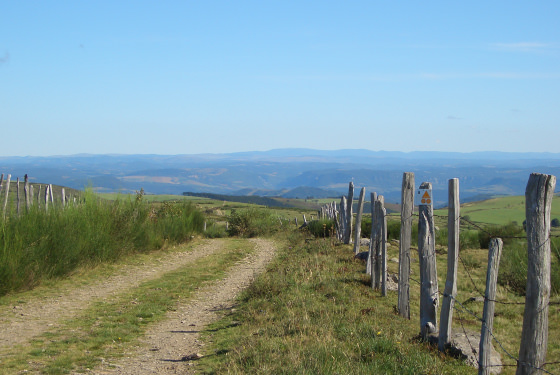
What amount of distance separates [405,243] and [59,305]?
623cm

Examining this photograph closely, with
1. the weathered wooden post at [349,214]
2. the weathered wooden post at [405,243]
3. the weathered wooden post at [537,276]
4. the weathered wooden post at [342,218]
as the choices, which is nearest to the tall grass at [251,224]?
the weathered wooden post at [342,218]

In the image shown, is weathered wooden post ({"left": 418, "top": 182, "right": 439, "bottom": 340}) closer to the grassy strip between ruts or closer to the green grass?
the grassy strip between ruts

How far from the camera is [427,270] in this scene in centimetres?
680

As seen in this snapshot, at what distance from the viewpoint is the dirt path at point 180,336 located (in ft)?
19.8

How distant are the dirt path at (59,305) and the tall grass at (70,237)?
0.71 meters

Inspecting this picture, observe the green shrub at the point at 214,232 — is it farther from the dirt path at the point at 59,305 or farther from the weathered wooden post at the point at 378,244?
the weathered wooden post at the point at 378,244

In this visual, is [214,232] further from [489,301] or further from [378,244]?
[489,301]

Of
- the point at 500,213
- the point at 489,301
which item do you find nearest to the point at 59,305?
the point at 489,301

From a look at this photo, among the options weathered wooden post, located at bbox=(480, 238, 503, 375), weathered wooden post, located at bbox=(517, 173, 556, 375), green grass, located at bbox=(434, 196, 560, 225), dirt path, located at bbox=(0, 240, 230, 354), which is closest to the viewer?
weathered wooden post, located at bbox=(517, 173, 556, 375)

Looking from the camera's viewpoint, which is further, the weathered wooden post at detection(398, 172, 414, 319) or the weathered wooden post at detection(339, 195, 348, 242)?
the weathered wooden post at detection(339, 195, 348, 242)

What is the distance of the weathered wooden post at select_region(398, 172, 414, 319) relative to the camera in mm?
8344

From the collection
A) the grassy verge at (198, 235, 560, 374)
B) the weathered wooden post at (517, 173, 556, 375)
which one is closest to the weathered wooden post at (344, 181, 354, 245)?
the grassy verge at (198, 235, 560, 374)

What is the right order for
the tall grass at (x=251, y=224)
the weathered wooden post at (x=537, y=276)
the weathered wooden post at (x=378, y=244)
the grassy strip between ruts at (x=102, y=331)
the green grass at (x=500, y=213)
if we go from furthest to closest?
the green grass at (x=500, y=213)
the tall grass at (x=251, y=224)
the weathered wooden post at (x=378, y=244)
the grassy strip between ruts at (x=102, y=331)
the weathered wooden post at (x=537, y=276)

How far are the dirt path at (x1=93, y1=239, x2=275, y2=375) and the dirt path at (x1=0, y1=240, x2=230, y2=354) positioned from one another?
162 centimetres
